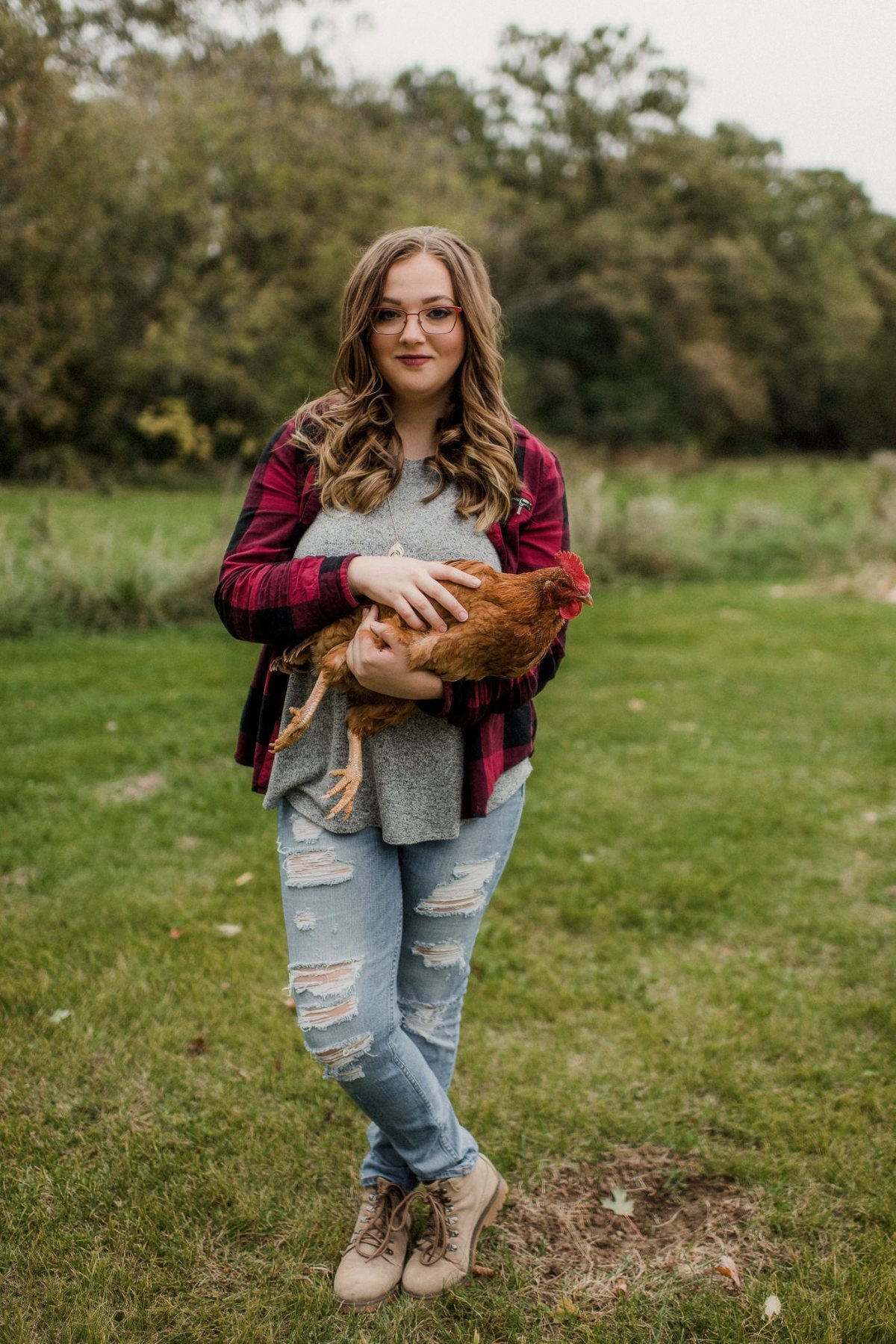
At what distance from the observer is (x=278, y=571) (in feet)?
6.80

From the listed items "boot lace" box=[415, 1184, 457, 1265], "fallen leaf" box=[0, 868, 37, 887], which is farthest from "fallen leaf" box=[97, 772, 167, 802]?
"boot lace" box=[415, 1184, 457, 1265]

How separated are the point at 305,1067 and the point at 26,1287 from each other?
1034 millimetres

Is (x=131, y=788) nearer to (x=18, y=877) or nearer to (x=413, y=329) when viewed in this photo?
(x=18, y=877)

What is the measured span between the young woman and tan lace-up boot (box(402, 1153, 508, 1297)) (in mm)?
11

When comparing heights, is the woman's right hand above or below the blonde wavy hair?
below

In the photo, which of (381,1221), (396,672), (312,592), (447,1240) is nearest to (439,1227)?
(447,1240)

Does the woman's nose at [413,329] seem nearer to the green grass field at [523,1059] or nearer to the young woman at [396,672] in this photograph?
the young woman at [396,672]

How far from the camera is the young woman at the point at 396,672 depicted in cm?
207

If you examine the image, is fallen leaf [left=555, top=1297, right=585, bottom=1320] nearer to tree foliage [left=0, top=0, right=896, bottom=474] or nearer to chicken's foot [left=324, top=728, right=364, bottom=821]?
chicken's foot [left=324, top=728, right=364, bottom=821]

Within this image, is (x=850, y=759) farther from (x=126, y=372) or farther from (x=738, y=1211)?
(x=126, y=372)

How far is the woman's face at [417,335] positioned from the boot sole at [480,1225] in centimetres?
206

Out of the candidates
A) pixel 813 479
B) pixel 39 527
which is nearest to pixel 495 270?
pixel 813 479

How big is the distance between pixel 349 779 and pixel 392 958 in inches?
18.8

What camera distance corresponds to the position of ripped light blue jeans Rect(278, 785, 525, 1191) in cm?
209
